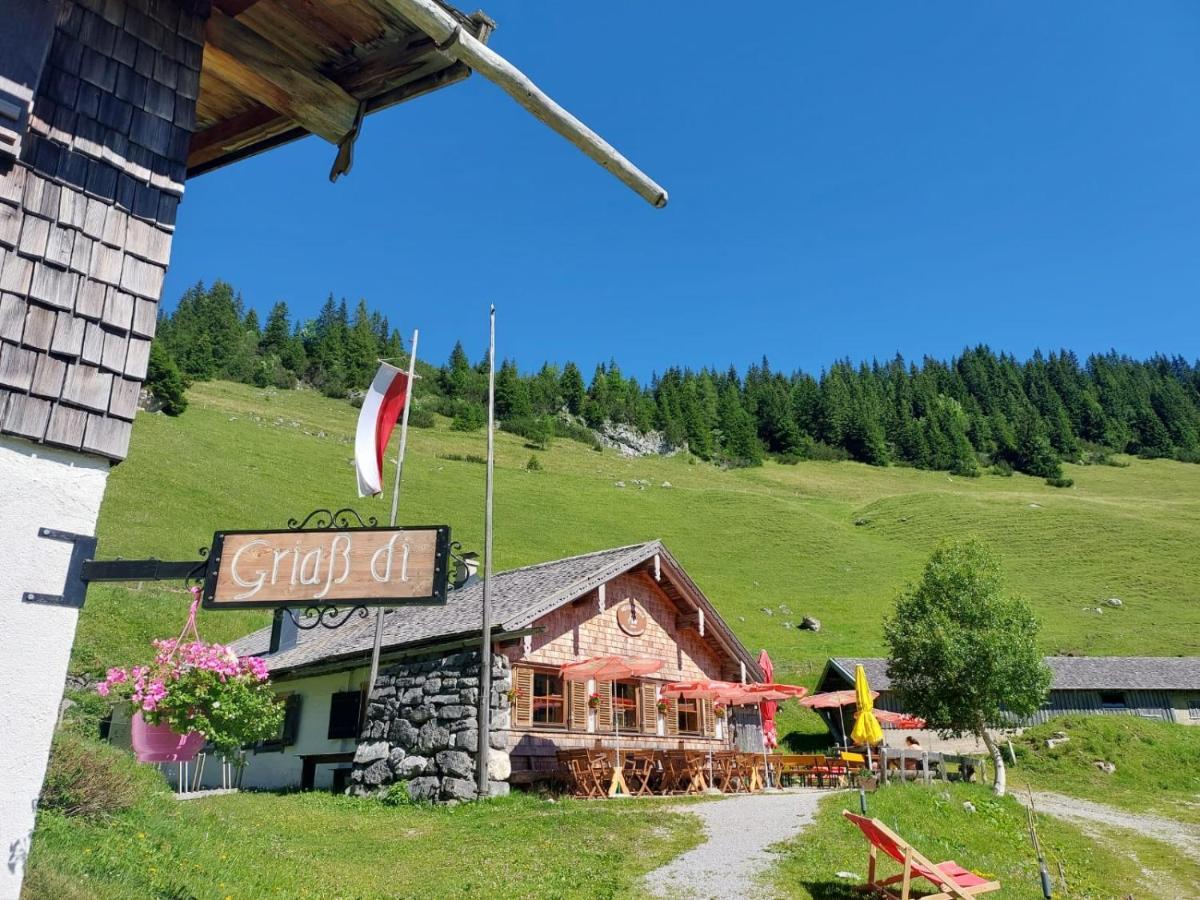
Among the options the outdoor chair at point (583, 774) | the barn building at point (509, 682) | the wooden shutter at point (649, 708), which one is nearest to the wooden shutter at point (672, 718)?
the barn building at point (509, 682)

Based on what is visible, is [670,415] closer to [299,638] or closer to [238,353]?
[238,353]

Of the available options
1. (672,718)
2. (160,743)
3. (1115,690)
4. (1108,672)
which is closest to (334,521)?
(160,743)

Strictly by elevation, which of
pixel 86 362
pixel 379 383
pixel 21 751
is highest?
pixel 379 383

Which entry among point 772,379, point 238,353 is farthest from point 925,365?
point 238,353

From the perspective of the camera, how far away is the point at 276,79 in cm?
538

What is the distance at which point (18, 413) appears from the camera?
161 inches

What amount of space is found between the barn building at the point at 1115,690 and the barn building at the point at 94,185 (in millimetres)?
34766

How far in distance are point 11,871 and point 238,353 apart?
10824 centimetres

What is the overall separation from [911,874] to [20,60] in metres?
10.3

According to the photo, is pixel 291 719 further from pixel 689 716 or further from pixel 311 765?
pixel 689 716

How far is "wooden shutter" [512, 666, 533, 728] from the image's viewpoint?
16250 millimetres

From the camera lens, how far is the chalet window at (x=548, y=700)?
17094mm

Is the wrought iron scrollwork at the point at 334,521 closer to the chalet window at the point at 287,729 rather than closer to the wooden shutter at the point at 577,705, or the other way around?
the wooden shutter at the point at 577,705

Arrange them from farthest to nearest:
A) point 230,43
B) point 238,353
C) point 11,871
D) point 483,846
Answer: point 238,353 < point 483,846 < point 230,43 < point 11,871
